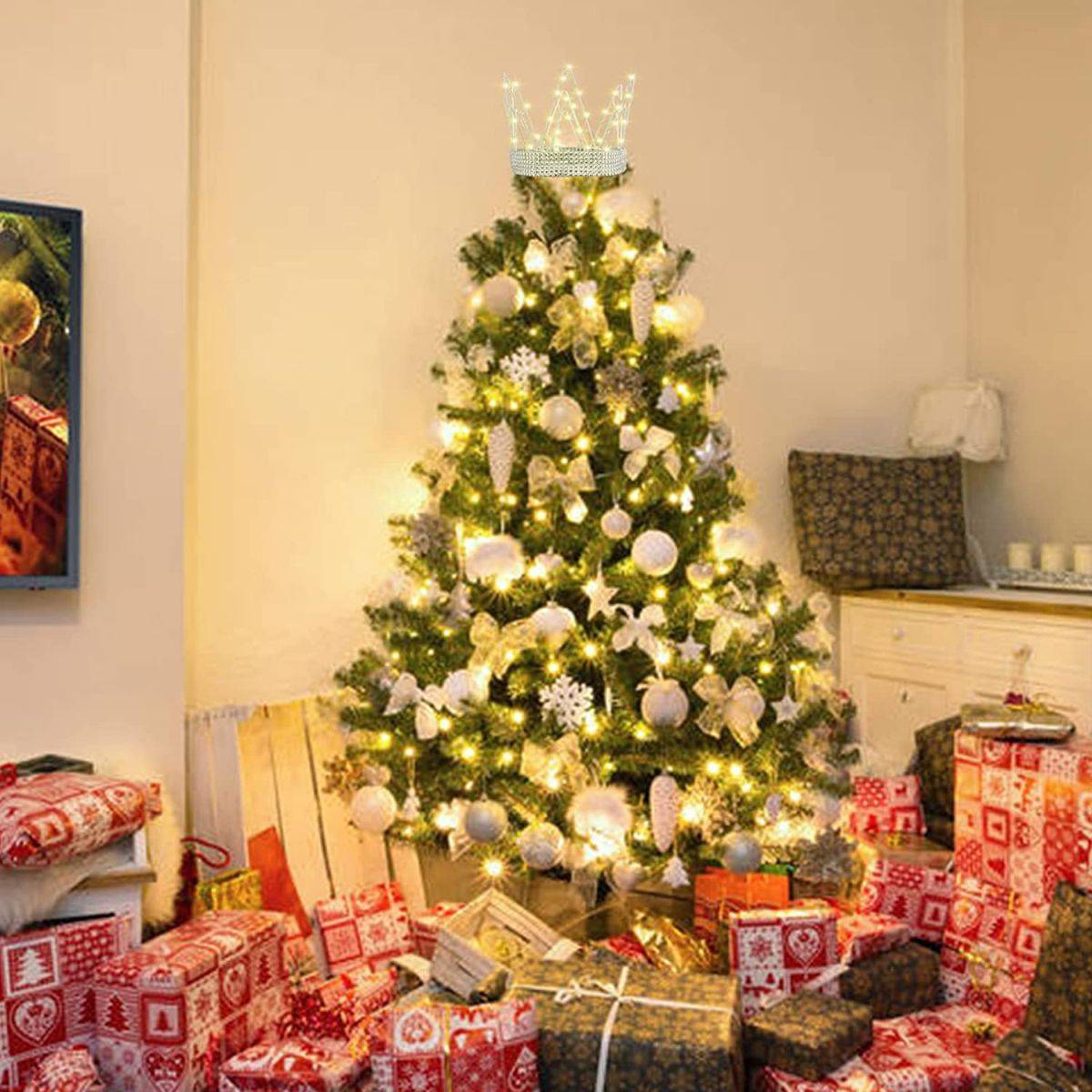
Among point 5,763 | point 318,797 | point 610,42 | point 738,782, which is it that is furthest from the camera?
point 610,42

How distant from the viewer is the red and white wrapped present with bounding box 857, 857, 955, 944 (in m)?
2.55

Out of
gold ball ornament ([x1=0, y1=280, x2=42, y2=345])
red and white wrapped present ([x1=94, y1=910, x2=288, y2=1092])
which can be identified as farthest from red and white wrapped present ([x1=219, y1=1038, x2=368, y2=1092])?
gold ball ornament ([x1=0, y1=280, x2=42, y2=345])

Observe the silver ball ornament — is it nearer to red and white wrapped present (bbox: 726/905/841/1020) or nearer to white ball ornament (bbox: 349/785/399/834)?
red and white wrapped present (bbox: 726/905/841/1020)

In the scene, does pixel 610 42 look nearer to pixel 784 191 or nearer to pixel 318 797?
pixel 784 191

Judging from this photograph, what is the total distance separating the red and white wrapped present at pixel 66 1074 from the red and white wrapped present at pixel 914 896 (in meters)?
1.62

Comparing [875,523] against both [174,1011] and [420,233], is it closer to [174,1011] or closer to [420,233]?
[420,233]

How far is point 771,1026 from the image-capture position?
2043 mm

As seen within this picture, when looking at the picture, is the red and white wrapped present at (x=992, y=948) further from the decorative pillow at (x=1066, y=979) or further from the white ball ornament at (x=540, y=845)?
the white ball ornament at (x=540, y=845)

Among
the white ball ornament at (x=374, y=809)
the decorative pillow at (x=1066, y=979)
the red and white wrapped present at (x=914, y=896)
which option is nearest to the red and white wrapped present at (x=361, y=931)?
the white ball ornament at (x=374, y=809)

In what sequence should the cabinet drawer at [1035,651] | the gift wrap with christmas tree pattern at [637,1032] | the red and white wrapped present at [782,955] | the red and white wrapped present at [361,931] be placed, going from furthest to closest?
the cabinet drawer at [1035,651], the red and white wrapped present at [361,931], the red and white wrapped present at [782,955], the gift wrap with christmas tree pattern at [637,1032]

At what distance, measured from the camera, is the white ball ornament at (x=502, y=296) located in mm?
2521

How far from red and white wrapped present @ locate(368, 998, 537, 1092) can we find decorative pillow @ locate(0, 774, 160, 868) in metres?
0.65

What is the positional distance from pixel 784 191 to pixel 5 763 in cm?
277

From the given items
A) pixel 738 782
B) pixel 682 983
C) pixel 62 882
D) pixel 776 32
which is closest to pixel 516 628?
pixel 738 782
